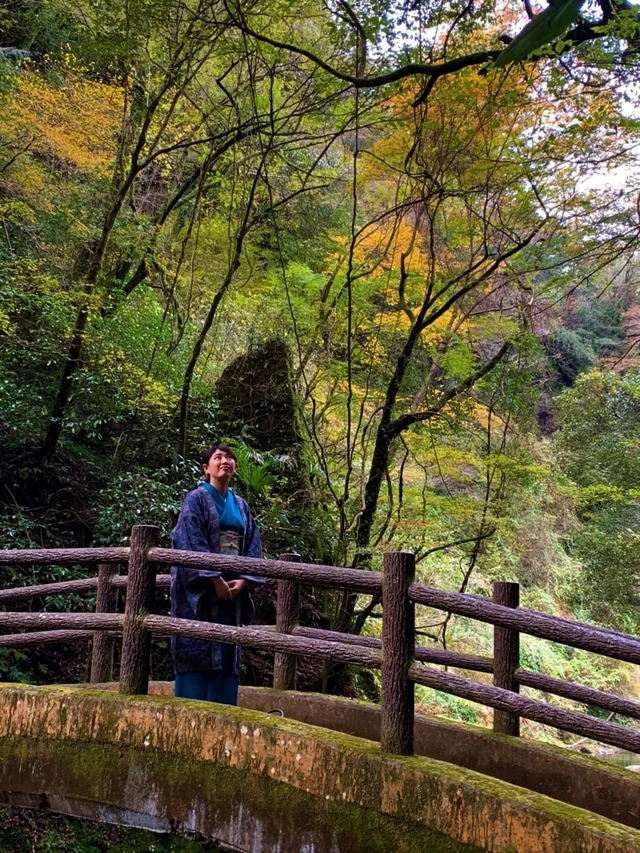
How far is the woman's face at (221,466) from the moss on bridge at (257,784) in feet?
4.02

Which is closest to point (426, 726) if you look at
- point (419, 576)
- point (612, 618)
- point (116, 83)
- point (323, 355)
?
point (323, 355)

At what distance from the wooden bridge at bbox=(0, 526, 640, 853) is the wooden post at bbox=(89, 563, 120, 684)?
0.80ft

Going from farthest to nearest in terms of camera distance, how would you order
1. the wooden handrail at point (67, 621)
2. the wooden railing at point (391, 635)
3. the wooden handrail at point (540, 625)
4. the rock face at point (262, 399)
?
the rock face at point (262, 399) → the wooden handrail at point (67, 621) → the wooden railing at point (391, 635) → the wooden handrail at point (540, 625)

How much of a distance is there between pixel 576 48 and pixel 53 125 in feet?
21.3

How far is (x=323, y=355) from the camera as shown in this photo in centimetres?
796

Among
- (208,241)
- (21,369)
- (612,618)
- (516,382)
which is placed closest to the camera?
(516,382)

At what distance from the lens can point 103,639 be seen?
4.36 m

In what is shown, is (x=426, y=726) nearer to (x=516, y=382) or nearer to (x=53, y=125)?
(x=516, y=382)

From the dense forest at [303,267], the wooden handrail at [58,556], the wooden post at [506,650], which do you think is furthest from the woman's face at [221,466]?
the dense forest at [303,267]

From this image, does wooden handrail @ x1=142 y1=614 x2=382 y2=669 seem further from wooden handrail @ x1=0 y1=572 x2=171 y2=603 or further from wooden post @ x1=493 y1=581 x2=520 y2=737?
wooden post @ x1=493 y1=581 x2=520 y2=737

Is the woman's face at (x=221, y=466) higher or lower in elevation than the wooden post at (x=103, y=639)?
higher

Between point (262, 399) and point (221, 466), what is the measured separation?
4.89 meters

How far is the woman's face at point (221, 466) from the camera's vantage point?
3684 mm

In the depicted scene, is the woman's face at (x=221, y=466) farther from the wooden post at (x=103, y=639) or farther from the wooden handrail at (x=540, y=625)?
the wooden handrail at (x=540, y=625)
